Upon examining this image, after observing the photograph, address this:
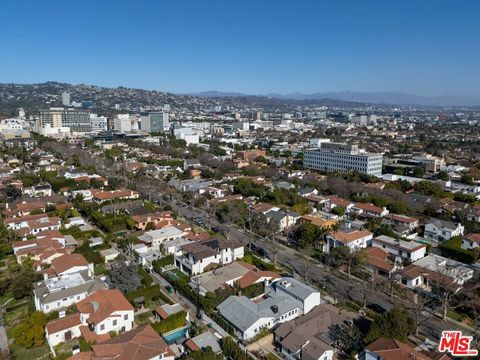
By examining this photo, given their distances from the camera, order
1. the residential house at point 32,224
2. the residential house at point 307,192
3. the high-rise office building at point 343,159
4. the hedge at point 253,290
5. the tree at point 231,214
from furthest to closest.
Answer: the high-rise office building at point 343,159 < the residential house at point 307,192 < the tree at point 231,214 < the residential house at point 32,224 < the hedge at point 253,290

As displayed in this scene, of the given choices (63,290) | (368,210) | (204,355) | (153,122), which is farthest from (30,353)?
(153,122)

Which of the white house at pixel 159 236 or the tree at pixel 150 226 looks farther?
the tree at pixel 150 226

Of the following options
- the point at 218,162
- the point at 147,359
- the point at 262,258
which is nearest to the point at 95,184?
the point at 218,162

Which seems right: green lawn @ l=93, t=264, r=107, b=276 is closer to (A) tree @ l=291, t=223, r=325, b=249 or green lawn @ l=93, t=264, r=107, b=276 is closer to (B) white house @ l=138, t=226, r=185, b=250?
(B) white house @ l=138, t=226, r=185, b=250

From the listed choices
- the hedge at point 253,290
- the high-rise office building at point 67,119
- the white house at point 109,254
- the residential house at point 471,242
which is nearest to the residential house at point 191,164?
the white house at point 109,254

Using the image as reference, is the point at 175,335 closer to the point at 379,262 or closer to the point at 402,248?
the point at 379,262

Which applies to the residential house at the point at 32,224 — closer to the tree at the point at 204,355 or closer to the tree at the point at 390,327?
the tree at the point at 204,355
